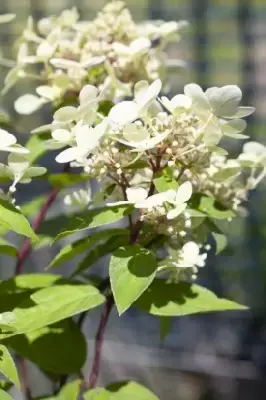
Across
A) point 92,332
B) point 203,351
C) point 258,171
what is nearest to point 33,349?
point 258,171

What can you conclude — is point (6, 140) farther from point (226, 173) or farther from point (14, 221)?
point (226, 173)

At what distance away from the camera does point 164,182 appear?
51 centimetres

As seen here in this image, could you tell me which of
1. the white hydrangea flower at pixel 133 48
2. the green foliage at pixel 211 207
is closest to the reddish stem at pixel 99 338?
the green foliage at pixel 211 207

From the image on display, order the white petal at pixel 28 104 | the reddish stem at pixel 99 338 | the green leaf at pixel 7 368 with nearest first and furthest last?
the green leaf at pixel 7 368, the reddish stem at pixel 99 338, the white petal at pixel 28 104

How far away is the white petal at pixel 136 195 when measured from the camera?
501 mm

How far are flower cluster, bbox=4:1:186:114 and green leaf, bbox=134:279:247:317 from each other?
7.0 inches

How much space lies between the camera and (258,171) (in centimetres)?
67

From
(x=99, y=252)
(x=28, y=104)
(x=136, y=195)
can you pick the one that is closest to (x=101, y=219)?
(x=136, y=195)

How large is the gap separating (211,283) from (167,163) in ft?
4.64

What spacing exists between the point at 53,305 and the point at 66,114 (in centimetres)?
14

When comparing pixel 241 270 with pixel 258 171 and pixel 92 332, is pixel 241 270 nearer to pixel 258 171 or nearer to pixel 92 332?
pixel 92 332

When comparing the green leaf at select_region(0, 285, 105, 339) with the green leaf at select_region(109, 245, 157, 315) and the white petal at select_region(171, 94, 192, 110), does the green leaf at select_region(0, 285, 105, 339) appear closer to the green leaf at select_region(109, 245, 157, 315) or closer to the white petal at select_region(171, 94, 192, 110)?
the green leaf at select_region(109, 245, 157, 315)

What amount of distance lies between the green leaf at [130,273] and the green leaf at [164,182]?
0.05m

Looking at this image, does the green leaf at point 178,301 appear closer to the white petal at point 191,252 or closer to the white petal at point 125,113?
the white petal at point 191,252
